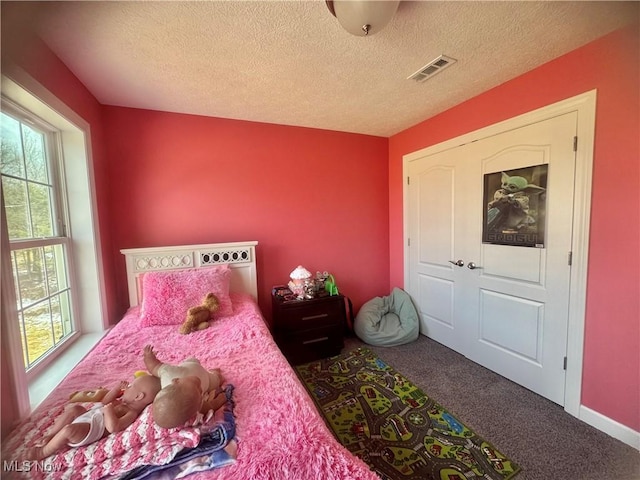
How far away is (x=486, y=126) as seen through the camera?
2010mm

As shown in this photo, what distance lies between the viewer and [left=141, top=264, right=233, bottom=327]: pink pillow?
1.74m

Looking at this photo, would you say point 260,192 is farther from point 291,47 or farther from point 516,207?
point 516,207

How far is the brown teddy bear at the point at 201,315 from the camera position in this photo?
1.63m

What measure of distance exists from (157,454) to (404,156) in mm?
2949

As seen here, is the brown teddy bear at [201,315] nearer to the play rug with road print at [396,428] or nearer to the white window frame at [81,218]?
the white window frame at [81,218]

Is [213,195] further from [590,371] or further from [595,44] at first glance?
[590,371]

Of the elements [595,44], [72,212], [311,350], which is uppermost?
[595,44]

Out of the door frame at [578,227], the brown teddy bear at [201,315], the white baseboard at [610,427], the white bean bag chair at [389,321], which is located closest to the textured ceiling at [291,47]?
the door frame at [578,227]

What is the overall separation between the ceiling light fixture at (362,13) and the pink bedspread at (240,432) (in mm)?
1632

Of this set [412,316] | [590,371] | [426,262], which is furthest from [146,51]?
[590,371]

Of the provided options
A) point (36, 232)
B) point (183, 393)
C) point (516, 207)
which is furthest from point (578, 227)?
point (36, 232)

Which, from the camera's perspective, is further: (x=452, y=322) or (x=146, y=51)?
(x=452, y=322)

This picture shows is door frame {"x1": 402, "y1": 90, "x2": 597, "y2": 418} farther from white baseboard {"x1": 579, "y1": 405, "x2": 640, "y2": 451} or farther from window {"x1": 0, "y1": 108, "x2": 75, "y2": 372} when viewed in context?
window {"x1": 0, "y1": 108, "x2": 75, "y2": 372}

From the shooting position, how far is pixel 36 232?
4.67 feet
